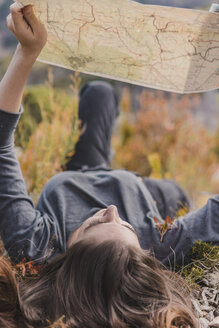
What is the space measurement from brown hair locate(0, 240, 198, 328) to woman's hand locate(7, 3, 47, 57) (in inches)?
32.9

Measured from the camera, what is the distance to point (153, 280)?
1345 millimetres

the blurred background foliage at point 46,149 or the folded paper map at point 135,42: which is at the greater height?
the folded paper map at point 135,42

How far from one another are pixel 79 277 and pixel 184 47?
1134mm

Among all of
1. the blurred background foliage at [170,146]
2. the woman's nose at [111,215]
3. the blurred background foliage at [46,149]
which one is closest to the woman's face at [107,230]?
the woman's nose at [111,215]

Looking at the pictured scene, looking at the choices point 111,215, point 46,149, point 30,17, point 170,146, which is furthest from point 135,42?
point 170,146

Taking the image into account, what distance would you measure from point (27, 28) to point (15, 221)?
86 cm

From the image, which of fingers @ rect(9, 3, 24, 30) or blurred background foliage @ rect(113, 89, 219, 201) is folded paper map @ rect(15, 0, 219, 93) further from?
blurred background foliage @ rect(113, 89, 219, 201)

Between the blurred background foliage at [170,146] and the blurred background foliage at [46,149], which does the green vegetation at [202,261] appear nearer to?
the blurred background foliage at [46,149]

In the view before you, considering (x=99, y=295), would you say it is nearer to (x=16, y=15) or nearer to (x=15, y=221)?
(x=15, y=221)

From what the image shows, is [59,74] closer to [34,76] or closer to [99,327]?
[34,76]

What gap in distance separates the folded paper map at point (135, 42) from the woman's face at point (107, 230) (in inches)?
27.9

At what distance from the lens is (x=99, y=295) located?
1.23 metres

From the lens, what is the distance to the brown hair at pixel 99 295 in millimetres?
1184

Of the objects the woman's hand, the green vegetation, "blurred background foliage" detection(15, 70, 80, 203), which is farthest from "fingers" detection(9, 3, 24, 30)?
the green vegetation
